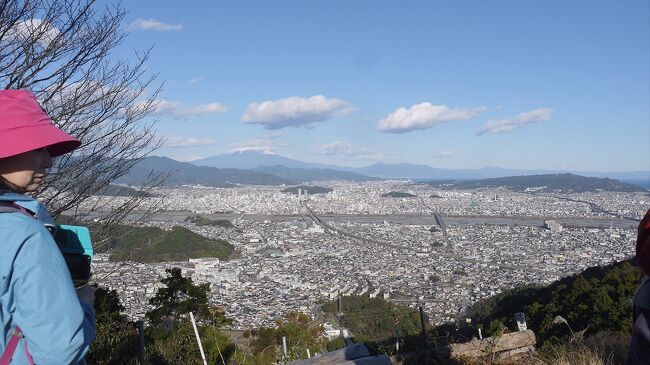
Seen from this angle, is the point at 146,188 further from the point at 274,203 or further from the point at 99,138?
the point at 274,203

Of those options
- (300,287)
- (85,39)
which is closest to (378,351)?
(85,39)

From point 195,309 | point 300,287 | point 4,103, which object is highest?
point 4,103

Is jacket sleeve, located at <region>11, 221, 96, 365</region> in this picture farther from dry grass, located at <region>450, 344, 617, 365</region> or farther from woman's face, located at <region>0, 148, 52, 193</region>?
dry grass, located at <region>450, 344, 617, 365</region>

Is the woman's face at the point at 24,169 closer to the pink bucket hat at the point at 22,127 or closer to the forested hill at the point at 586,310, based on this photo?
the pink bucket hat at the point at 22,127

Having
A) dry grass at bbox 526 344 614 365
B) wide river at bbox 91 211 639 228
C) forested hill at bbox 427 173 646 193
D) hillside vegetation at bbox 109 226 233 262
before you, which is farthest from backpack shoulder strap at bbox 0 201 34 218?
forested hill at bbox 427 173 646 193

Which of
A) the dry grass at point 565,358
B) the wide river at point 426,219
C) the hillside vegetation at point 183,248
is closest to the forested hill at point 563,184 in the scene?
the wide river at point 426,219

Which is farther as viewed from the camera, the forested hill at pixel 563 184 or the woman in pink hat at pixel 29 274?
the forested hill at pixel 563 184

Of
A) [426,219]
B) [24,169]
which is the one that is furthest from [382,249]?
[24,169]
